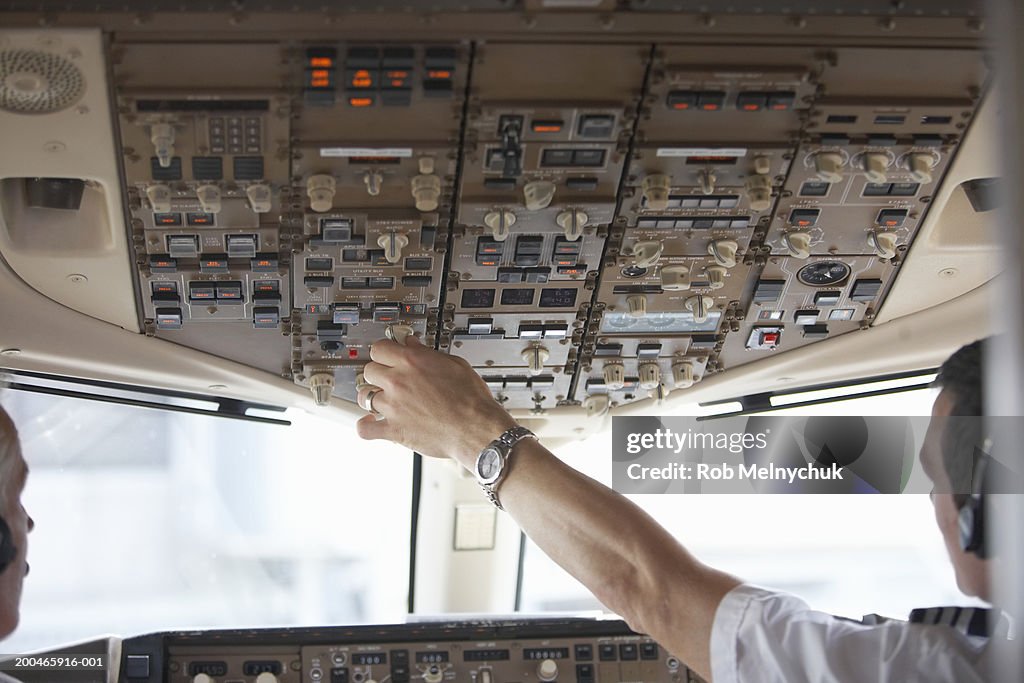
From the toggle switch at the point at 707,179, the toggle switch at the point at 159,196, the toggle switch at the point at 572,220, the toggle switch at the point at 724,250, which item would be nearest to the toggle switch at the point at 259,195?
the toggle switch at the point at 159,196

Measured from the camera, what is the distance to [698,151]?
308 cm

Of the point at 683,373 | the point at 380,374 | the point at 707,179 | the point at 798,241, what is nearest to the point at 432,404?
the point at 380,374

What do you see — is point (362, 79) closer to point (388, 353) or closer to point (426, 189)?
point (426, 189)

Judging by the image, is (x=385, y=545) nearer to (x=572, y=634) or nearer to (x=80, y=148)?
(x=572, y=634)

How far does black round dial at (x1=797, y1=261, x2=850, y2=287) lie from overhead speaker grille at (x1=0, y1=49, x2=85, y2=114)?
230 cm

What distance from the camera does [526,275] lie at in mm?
3541

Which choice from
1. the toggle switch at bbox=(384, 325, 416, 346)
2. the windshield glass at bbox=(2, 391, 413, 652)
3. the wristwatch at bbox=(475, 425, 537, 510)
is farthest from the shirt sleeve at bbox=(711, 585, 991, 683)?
the windshield glass at bbox=(2, 391, 413, 652)

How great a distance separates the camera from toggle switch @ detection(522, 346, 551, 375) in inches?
152

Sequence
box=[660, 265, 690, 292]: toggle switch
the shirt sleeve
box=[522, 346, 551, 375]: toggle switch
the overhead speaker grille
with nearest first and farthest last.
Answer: the shirt sleeve
the overhead speaker grille
box=[660, 265, 690, 292]: toggle switch
box=[522, 346, 551, 375]: toggle switch

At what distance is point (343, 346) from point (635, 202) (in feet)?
3.87

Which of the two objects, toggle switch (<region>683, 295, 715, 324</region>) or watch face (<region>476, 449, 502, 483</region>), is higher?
toggle switch (<region>683, 295, 715, 324</region>)

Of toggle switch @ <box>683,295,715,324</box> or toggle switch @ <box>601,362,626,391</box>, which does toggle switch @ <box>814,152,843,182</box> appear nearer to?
toggle switch @ <box>683,295,715,324</box>

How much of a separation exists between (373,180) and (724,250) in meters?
1.14

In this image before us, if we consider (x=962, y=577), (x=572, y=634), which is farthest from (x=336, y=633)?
(x=962, y=577)
